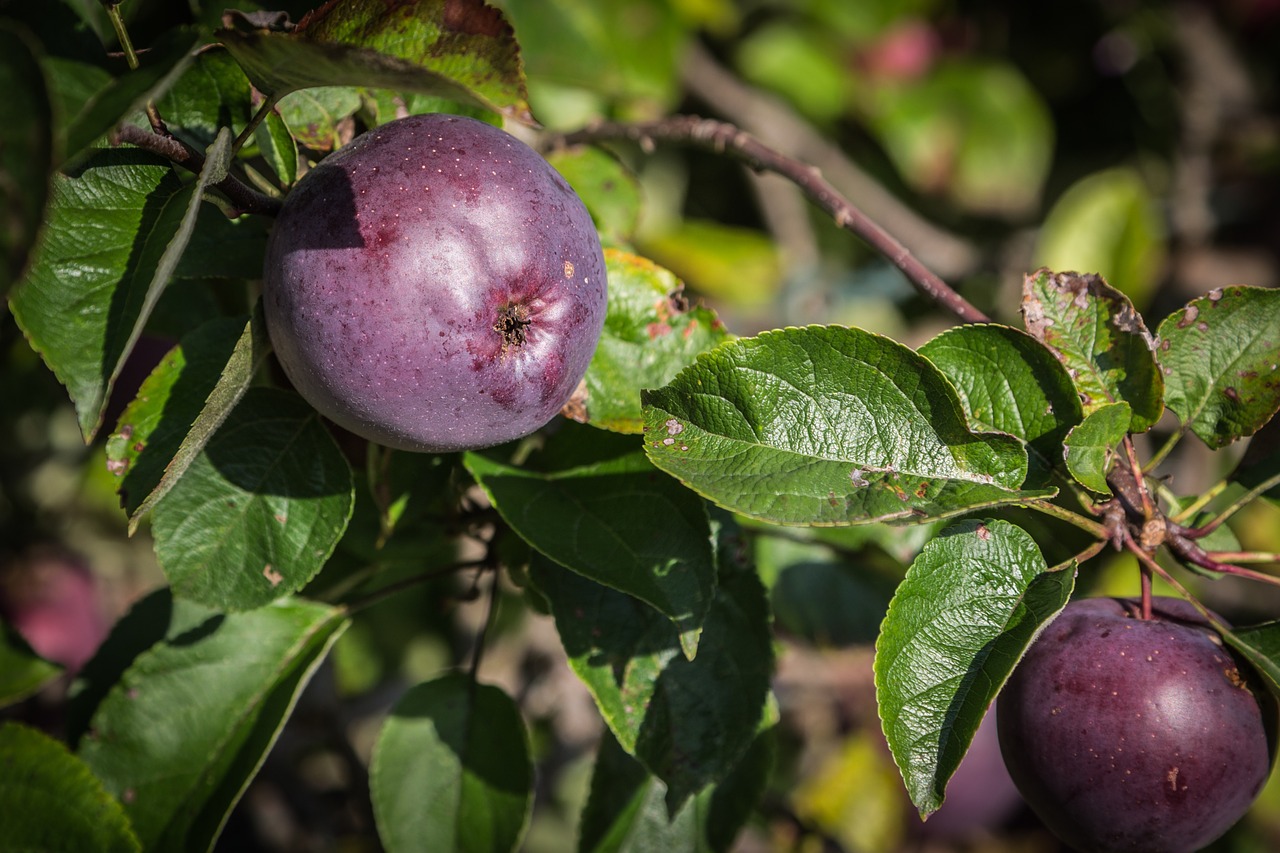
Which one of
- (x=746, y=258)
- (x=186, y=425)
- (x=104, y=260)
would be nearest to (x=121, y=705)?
(x=186, y=425)

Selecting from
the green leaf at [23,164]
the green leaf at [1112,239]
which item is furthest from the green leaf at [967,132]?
the green leaf at [23,164]

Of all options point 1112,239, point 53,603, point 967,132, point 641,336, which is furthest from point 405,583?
point 967,132

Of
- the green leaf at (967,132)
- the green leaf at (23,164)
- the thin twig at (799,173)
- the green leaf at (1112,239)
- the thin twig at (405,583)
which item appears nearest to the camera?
the green leaf at (23,164)

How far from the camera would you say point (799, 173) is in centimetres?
103

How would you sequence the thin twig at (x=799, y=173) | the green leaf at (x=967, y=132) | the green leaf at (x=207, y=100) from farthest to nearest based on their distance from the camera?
the green leaf at (x=967, y=132) → the thin twig at (x=799, y=173) → the green leaf at (x=207, y=100)

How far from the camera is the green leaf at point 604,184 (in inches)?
45.5

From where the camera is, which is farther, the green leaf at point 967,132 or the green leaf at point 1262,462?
the green leaf at point 967,132

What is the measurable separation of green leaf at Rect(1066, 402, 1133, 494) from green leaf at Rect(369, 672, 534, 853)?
0.67 metres

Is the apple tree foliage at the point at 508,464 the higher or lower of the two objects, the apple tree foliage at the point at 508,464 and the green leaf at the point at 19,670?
the higher

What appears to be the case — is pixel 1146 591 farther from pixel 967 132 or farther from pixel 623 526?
pixel 967 132

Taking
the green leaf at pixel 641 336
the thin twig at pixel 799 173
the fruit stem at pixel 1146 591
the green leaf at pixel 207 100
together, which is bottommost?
the fruit stem at pixel 1146 591

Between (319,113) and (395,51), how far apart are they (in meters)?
0.17

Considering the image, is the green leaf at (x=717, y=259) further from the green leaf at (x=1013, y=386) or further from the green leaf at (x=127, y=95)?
the green leaf at (x=127, y=95)

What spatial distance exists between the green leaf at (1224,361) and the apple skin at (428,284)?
0.53 metres
